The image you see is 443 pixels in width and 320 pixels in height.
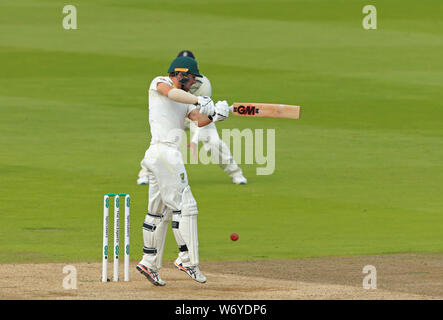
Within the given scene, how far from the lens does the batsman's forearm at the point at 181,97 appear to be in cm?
1165

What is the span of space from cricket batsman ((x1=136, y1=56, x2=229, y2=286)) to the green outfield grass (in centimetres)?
196

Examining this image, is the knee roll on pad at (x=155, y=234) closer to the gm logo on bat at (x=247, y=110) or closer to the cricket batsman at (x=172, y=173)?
the cricket batsman at (x=172, y=173)

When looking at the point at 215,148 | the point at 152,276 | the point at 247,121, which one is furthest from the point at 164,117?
the point at 247,121

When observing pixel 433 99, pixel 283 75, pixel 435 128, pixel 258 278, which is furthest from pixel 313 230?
pixel 283 75

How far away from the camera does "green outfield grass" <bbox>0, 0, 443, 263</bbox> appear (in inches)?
626

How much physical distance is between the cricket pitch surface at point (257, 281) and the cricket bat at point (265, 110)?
1.75 m

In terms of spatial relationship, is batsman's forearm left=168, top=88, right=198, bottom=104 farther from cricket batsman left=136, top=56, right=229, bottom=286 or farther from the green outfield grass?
the green outfield grass

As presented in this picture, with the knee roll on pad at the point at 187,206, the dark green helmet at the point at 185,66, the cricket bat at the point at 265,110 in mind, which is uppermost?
the dark green helmet at the point at 185,66

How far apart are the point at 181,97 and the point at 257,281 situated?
2.07 metres

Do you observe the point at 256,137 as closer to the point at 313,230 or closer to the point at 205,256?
the point at 313,230

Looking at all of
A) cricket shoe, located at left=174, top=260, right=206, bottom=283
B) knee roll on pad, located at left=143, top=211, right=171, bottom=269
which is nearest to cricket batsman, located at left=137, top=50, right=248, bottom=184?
knee roll on pad, located at left=143, top=211, right=171, bottom=269

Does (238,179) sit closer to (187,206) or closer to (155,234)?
(155,234)

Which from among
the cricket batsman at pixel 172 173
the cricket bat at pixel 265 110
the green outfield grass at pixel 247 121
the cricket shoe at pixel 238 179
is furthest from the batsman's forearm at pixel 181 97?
the cricket shoe at pixel 238 179

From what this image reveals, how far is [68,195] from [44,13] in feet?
66.8
